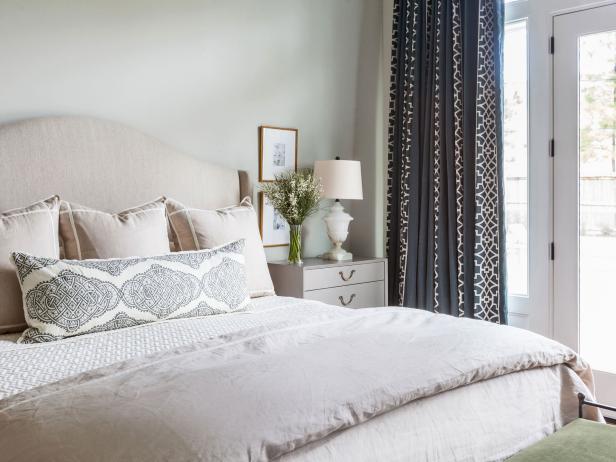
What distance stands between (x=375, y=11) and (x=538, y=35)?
1.15 meters

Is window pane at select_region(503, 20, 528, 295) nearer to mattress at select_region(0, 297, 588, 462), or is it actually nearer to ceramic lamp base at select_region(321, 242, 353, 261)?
ceramic lamp base at select_region(321, 242, 353, 261)

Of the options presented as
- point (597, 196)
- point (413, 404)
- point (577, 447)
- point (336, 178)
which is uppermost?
point (336, 178)

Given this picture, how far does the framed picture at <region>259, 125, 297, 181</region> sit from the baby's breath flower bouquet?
0.12m

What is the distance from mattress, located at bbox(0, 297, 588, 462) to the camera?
4.47 feet

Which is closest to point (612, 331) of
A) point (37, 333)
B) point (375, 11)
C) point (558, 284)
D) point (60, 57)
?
point (558, 284)

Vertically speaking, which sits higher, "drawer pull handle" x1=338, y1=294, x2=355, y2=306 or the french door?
the french door

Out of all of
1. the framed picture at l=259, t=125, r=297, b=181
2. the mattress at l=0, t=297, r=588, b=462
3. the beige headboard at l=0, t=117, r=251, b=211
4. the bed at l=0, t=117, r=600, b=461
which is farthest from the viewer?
the framed picture at l=259, t=125, r=297, b=181

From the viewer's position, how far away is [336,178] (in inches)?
140

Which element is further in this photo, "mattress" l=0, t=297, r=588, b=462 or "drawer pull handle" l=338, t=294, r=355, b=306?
"drawer pull handle" l=338, t=294, r=355, b=306

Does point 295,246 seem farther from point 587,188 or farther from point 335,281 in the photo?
point 587,188

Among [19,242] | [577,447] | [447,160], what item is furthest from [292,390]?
[447,160]

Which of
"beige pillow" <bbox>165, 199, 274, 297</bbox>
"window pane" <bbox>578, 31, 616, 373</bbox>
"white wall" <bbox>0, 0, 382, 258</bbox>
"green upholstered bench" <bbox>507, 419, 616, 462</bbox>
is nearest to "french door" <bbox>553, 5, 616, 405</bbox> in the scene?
"window pane" <bbox>578, 31, 616, 373</bbox>

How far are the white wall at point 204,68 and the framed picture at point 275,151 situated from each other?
51mm

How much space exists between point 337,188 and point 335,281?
1.75 feet
